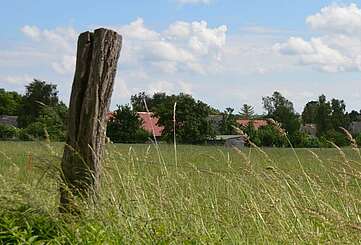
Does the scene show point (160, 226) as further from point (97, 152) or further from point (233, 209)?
point (97, 152)

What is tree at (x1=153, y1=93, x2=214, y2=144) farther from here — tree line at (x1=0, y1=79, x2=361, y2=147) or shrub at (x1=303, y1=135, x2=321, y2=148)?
shrub at (x1=303, y1=135, x2=321, y2=148)

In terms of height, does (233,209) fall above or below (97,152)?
below

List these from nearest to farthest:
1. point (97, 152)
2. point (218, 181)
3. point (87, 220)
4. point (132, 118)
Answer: point (87, 220) → point (97, 152) → point (218, 181) → point (132, 118)

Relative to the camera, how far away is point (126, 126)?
11.1 m

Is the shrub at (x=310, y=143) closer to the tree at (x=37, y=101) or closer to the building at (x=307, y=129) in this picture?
the building at (x=307, y=129)

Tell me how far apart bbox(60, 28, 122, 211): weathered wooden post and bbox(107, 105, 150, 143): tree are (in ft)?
11.1

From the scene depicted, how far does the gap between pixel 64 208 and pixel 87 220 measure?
39cm

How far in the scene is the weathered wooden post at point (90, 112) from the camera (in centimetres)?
638

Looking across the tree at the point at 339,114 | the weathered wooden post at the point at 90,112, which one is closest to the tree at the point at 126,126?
the weathered wooden post at the point at 90,112

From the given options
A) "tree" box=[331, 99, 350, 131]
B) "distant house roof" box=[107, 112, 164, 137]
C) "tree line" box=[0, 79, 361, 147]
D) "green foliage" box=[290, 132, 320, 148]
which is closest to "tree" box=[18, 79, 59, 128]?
"tree line" box=[0, 79, 361, 147]

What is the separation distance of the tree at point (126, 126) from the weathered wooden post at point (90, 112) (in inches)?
133

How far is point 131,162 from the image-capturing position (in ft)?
22.1

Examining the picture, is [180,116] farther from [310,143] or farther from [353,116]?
[353,116]

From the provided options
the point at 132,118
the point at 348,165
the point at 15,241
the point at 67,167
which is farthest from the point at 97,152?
the point at 132,118
